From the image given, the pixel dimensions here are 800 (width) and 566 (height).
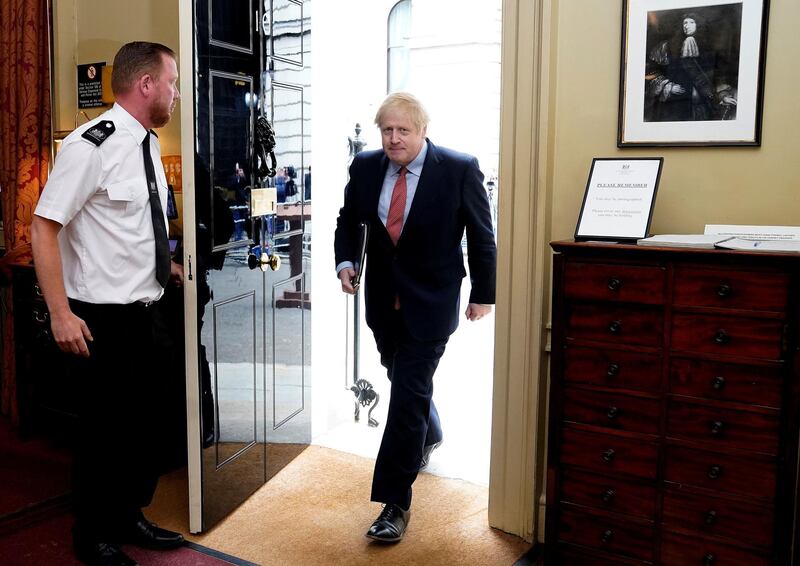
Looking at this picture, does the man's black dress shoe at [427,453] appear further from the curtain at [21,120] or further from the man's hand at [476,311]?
the curtain at [21,120]

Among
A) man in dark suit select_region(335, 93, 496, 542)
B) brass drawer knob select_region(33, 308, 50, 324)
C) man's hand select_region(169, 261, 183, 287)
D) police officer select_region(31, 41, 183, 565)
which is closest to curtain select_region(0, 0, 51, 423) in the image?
brass drawer knob select_region(33, 308, 50, 324)

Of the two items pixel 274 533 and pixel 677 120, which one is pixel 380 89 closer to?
pixel 677 120

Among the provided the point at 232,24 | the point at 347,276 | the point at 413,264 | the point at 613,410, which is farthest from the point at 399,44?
the point at 613,410

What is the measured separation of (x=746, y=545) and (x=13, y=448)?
10.6ft

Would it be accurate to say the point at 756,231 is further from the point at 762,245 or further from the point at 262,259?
the point at 262,259

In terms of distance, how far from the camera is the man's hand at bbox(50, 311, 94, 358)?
7.78 ft

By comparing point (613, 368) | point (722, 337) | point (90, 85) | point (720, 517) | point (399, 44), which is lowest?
point (720, 517)

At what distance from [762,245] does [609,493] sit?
0.88 meters

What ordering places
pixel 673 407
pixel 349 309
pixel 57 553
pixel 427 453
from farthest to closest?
1. pixel 349 309
2. pixel 427 453
3. pixel 57 553
4. pixel 673 407

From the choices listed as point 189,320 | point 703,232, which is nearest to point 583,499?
point 703,232

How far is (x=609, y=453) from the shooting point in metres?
2.36

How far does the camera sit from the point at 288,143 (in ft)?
10.8

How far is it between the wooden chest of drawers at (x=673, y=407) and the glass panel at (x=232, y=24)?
146cm

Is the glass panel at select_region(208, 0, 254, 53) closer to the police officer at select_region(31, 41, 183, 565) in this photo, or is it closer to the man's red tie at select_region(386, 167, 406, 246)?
the police officer at select_region(31, 41, 183, 565)
